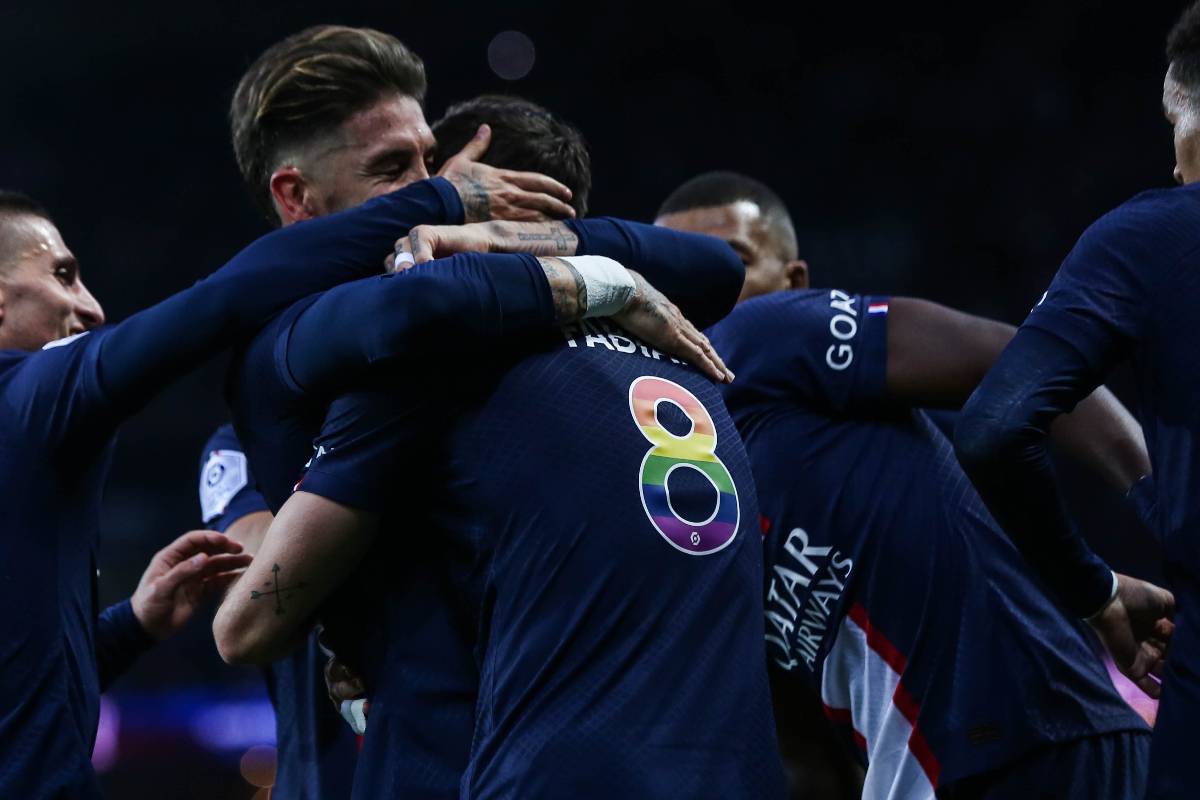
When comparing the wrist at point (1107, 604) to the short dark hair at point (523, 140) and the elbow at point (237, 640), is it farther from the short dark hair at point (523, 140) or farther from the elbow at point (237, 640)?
the elbow at point (237, 640)

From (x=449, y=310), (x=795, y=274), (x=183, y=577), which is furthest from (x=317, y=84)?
(x=795, y=274)

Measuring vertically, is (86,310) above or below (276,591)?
below

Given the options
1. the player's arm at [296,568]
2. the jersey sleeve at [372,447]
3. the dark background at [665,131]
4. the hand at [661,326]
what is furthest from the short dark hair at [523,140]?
the dark background at [665,131]

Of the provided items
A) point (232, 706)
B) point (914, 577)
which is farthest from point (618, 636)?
point (232, 706)

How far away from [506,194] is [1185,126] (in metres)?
0.93

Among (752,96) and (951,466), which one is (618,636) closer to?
(951,466)

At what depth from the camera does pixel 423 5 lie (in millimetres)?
10781

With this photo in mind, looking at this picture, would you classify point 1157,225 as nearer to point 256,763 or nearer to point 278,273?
point 278,273

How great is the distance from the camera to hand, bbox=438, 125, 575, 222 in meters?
1.93

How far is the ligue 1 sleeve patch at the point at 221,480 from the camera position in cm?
339

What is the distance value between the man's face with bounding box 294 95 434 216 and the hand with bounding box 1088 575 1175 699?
3.96 feet

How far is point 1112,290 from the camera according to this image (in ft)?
5.72

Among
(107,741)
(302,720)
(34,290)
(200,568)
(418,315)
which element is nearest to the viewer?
(418,315)

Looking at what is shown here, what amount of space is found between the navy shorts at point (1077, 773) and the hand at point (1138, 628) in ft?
0.75
